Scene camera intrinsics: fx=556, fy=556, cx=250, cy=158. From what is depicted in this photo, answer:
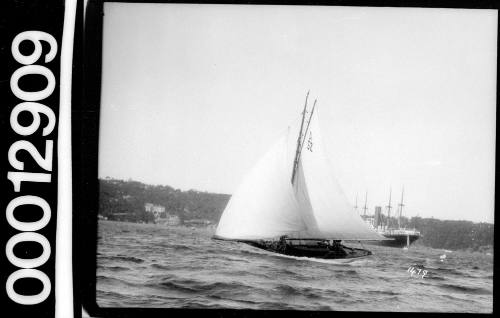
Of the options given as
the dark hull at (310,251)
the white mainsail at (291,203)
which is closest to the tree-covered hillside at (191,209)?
the white mainsail at (291,203)

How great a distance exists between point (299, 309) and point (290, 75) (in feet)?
3.77

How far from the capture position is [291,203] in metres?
2.82

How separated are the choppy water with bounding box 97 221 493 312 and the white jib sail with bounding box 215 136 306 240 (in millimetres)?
116

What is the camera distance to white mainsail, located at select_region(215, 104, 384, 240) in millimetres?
2744

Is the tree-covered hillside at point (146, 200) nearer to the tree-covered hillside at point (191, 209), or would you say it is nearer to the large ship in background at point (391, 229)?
the tree-covered hillside at point (191, 209)

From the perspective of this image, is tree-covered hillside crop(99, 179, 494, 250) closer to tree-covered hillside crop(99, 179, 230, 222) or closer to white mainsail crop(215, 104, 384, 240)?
tree-covered hillside crop(99, 179, 230, 222)

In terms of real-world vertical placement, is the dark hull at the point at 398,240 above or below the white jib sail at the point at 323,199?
below

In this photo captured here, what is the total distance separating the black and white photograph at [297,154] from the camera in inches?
107

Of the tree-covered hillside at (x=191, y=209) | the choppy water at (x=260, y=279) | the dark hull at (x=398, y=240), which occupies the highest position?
the tree-covered hillside at (x=191, y=209)

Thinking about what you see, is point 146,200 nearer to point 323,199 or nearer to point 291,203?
point 291,203

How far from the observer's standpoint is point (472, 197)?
276 cm

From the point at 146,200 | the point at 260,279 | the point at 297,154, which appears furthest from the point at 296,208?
the point at 146,200

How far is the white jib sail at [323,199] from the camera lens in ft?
9.05

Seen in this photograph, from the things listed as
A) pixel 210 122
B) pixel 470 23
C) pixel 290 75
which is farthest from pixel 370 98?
pixel 210 122
